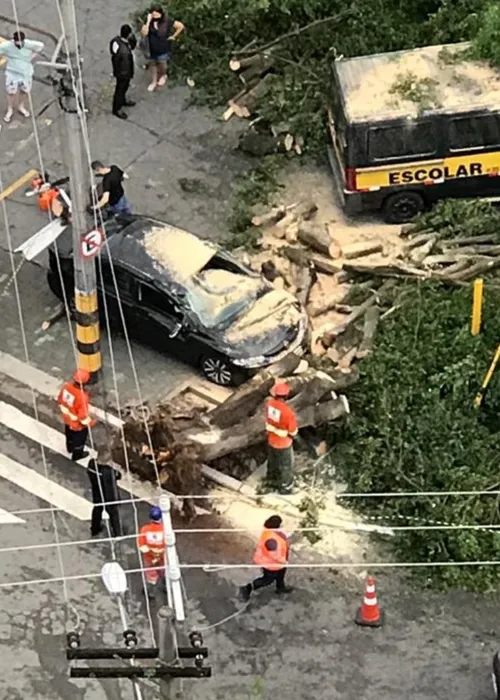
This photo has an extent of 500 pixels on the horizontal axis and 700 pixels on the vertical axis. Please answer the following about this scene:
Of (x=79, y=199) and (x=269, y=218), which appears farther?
(x=269, y=218)

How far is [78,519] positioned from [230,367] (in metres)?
2.97

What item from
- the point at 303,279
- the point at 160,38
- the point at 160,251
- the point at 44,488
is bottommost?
the point at 44,488

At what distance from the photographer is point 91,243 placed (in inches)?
723

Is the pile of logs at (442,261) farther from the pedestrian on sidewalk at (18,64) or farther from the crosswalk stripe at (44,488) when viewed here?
the pedestrian on sidewalk at (18,64)

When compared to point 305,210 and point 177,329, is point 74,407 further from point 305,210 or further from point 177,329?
point 305,210

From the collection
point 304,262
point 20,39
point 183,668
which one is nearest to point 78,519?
point 304,262

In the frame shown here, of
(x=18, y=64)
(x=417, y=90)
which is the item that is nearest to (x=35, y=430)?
(x=18, y=64)

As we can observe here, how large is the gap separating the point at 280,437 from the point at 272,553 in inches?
69.9

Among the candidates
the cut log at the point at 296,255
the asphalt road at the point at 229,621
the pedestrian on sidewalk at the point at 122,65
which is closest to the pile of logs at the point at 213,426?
the asphalt road at the point at 229,621

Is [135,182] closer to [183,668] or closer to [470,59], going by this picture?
[470,59]

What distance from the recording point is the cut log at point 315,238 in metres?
21.7

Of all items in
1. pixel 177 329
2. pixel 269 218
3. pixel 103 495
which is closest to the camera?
pixel 103 495

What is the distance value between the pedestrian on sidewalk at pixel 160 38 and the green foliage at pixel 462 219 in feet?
18.2

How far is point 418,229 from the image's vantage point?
72.5 ft
